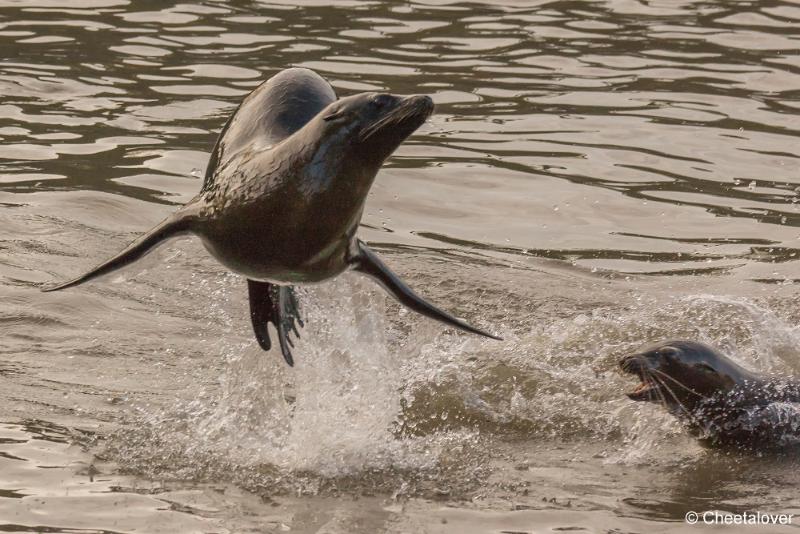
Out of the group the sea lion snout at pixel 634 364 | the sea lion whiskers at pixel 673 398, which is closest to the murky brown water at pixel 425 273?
the sea lion whiskers at pixel 673 398

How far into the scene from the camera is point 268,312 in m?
6.41

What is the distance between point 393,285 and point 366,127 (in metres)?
0.95

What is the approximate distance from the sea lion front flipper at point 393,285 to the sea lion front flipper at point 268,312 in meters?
0.57

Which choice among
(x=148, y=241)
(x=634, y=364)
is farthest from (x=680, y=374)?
(x=148, y=241)

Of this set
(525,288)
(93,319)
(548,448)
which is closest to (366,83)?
(525,288)

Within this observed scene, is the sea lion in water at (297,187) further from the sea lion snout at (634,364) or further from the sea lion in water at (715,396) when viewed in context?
the sea lion in water at (715,396)

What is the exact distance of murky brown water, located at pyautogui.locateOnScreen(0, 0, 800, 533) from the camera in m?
6.09

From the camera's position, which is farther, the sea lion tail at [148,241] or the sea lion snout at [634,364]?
the sea lion snout at [634,364]

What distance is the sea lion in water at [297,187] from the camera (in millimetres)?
5359

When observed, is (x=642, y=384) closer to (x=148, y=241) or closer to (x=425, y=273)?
(x=425, y=273)

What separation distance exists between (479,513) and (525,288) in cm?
336

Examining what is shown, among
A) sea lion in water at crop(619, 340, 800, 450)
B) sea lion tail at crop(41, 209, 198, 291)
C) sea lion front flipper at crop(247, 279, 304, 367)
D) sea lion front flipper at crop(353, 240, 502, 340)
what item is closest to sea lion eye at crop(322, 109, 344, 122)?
sea lion front flipper at crop(353, 240, 502, 340)

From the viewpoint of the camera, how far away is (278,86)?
617cm

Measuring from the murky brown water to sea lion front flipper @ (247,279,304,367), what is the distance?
0.44 metres
